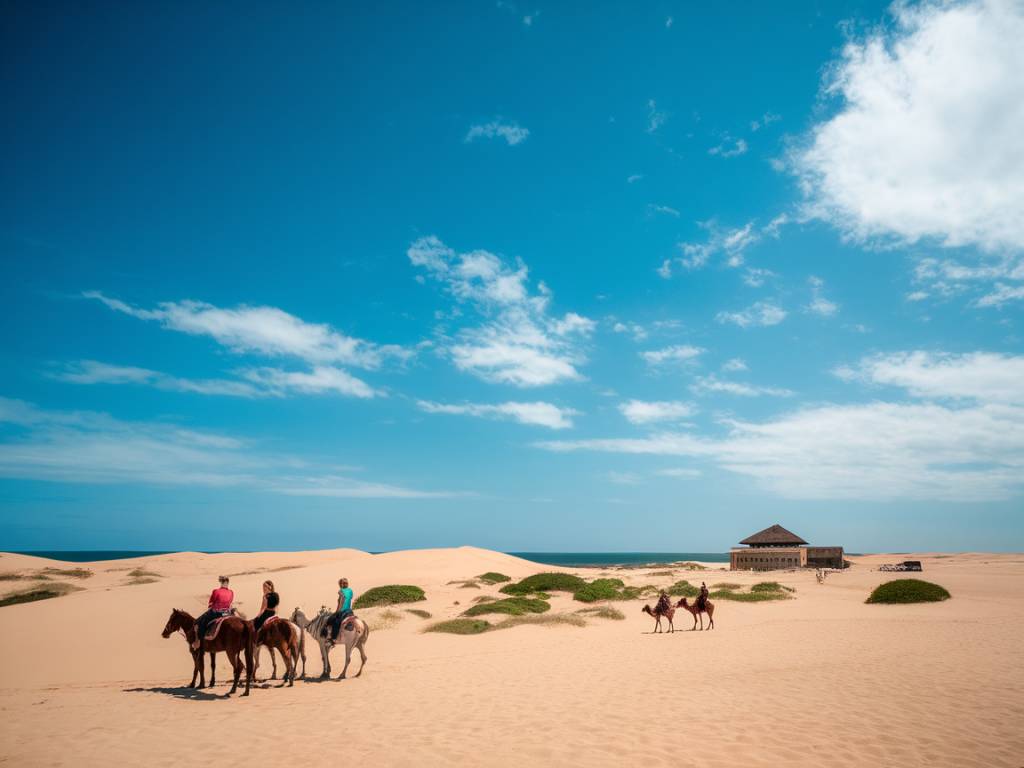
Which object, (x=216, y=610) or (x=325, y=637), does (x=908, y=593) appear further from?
(x=216, y=610)

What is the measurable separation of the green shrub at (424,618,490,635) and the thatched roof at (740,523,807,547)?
49138 mm

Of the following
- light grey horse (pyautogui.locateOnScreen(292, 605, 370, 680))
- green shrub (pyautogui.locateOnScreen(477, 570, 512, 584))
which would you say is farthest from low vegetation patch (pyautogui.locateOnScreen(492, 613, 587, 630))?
green shrub (pyautogui.locateOnScreen(477, 570, 512, 584))

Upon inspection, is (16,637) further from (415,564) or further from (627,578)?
(627,578)

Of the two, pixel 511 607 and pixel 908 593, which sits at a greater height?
pixel 908 593

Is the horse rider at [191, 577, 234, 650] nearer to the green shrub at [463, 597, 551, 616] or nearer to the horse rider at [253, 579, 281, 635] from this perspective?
the horse rider at [253, 579, 281, 635]

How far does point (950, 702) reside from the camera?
37.9ft

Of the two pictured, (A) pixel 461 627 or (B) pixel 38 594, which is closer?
(A) pixel 461 627

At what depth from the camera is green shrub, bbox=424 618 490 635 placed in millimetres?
23181

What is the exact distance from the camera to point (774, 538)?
64.0 meters

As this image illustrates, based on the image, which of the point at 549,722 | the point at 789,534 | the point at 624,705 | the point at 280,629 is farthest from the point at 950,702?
the point at 789,534

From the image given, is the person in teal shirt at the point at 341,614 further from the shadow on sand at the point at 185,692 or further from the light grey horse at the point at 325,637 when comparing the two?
the shadow on sand at the point at 185,692

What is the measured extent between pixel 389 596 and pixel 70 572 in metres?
34.2

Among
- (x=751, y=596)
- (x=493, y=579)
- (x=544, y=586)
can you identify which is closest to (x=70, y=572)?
(x=493, y=579)

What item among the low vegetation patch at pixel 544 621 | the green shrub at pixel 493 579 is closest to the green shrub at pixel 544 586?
the green shrub at pixel 493 579
